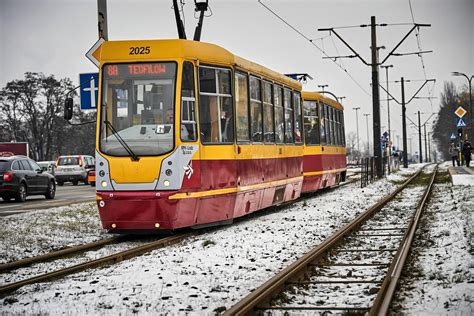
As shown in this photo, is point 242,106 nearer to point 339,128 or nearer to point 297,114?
point 297,114

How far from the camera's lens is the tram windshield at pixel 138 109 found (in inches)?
484

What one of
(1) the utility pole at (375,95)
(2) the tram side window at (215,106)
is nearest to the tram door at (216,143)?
(2) the tram side window at (215,106)

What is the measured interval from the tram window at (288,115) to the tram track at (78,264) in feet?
19.7

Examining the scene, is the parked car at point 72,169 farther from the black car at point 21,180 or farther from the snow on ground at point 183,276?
the snow on ground at point 183,276

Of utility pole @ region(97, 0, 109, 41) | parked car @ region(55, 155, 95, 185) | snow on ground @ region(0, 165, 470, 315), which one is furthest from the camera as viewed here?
parked car @ region(55, 155, 95, 185)

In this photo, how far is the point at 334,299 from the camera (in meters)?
7.04

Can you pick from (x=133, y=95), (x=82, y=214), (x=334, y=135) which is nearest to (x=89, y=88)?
(x=133, y=95)

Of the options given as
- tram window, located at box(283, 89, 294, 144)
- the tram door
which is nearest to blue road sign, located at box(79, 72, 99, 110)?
the tram door

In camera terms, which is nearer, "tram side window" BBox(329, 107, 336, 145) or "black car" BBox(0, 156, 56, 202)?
"black car" BBox(0, 156, 56, 202)

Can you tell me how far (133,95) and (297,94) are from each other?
8126mm

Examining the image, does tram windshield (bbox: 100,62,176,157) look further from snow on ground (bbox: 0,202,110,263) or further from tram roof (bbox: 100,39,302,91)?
snow on ground (bbox: 0,202,110,263)

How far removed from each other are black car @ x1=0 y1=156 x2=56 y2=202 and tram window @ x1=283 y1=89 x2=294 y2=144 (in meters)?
9.69

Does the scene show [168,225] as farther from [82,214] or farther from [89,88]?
[82,214]

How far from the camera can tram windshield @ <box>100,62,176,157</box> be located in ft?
40.3
